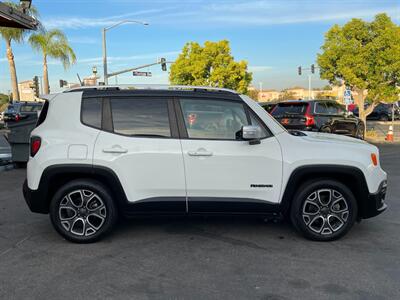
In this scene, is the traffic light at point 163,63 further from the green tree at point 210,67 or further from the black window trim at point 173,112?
the black window trim at point 173,112

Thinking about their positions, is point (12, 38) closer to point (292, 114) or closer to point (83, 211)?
point (292, 114)

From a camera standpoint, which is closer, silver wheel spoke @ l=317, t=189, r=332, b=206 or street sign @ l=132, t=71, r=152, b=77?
silver wheel spoke @ l=317, t=189, r=332, b=206

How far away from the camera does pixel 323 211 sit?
4.83 m

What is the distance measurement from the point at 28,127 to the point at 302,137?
311 inches

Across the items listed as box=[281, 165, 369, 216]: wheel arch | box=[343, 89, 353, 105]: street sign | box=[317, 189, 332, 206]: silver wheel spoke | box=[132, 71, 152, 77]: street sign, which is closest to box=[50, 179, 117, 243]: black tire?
box=[281, 165, 369, 216]: wheel arch

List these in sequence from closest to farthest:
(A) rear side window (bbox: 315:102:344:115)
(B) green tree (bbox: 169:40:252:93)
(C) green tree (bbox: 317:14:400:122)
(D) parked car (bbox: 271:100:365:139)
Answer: (D) parked car (bbox: 271:100:365:139), (A) rear side window (bbox: 315:102:344:115), (C) green tree (bbox: 317:14:400:122), (B) green tree (bbox: 169:40:252:93)

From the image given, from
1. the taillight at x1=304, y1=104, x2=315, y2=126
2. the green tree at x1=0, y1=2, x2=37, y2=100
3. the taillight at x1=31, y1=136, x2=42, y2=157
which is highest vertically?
the green tree at x1=0, y1=2, x2=37, y2=100

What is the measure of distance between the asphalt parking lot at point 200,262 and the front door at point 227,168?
1.60 feet

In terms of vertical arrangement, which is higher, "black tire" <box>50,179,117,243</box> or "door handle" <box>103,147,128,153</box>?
"door handle" <box>103,147,128,153</box>

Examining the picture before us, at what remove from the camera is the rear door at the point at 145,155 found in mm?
4672

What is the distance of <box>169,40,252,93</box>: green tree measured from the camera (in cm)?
4091

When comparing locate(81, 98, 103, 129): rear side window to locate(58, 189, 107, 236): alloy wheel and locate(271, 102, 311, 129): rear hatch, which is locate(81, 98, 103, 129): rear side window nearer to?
locate(58, 189, 107, 236): alloy wheel

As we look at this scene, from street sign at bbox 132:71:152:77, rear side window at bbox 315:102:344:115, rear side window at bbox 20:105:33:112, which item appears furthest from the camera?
street sign at bbox 132:71:152:77

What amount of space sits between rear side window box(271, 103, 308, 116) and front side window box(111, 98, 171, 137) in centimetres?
920
